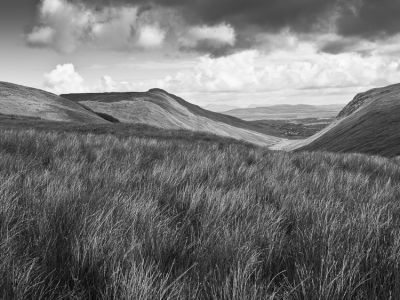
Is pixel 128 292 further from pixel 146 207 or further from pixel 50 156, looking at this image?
pixel 50 156

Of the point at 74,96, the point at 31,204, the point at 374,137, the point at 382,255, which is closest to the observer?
→ the point at 382,255

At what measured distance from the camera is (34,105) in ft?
208

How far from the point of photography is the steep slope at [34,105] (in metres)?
58.1

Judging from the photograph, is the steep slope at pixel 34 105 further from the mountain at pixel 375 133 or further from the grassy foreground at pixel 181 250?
the grassy foreground at pixel 181 250

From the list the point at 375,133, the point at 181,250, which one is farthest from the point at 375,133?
the point at 181,250

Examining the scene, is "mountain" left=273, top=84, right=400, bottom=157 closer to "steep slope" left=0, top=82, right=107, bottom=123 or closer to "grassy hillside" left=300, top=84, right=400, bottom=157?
"grassy hillside" left=300, top=84, right=400, bottom=157

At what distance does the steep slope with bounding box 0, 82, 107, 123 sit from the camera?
58.1 m

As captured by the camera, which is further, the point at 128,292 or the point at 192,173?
the point at 192,173

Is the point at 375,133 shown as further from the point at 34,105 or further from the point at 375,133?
the point at 34,105

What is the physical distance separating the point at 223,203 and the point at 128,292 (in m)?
1.51

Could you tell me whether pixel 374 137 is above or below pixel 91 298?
below

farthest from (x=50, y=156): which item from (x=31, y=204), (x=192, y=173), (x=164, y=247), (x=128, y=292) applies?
(x=128, y=292)

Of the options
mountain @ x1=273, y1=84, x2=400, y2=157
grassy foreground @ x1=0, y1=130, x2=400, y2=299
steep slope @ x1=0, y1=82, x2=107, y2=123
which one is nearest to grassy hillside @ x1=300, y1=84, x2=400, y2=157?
mountain @ x1=273, y1=84, x2=400, y2=157

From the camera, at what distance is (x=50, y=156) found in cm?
513
